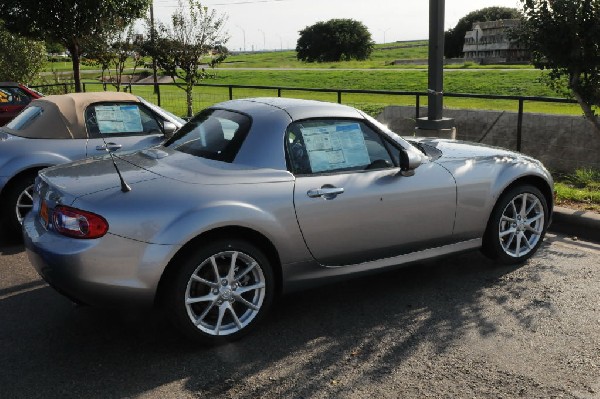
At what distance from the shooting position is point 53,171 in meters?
4.54

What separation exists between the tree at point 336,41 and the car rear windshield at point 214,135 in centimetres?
8447

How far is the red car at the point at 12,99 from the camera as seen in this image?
1109cm

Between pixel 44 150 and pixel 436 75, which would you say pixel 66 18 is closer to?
pixel 44 150

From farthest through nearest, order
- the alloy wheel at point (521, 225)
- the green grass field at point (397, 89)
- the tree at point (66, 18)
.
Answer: the green grass field at point (397, 89), the tree at point (66, 18), the alloy wheel at point (521, 225)

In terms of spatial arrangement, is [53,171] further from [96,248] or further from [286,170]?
[286,170]

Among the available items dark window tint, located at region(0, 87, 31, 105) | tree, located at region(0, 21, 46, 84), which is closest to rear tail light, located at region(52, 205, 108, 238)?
dark window tint, located at region(0, 87, 31, 105)

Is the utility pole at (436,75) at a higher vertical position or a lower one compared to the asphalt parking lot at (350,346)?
higher

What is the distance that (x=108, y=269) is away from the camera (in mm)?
3689

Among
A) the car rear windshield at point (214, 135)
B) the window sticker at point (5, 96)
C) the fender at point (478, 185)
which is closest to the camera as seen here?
the car rear windshield at point (214, 135)

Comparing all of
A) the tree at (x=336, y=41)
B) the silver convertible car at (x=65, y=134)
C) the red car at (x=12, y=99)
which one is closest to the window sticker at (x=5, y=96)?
the red car at (x=12, y=99)

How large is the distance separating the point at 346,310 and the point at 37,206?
2.28 metres

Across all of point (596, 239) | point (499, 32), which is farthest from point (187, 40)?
point (499, 32)

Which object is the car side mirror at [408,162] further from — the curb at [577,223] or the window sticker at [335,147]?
the curb at [577,223]

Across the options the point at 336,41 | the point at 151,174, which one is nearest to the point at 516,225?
the point at 151,174
